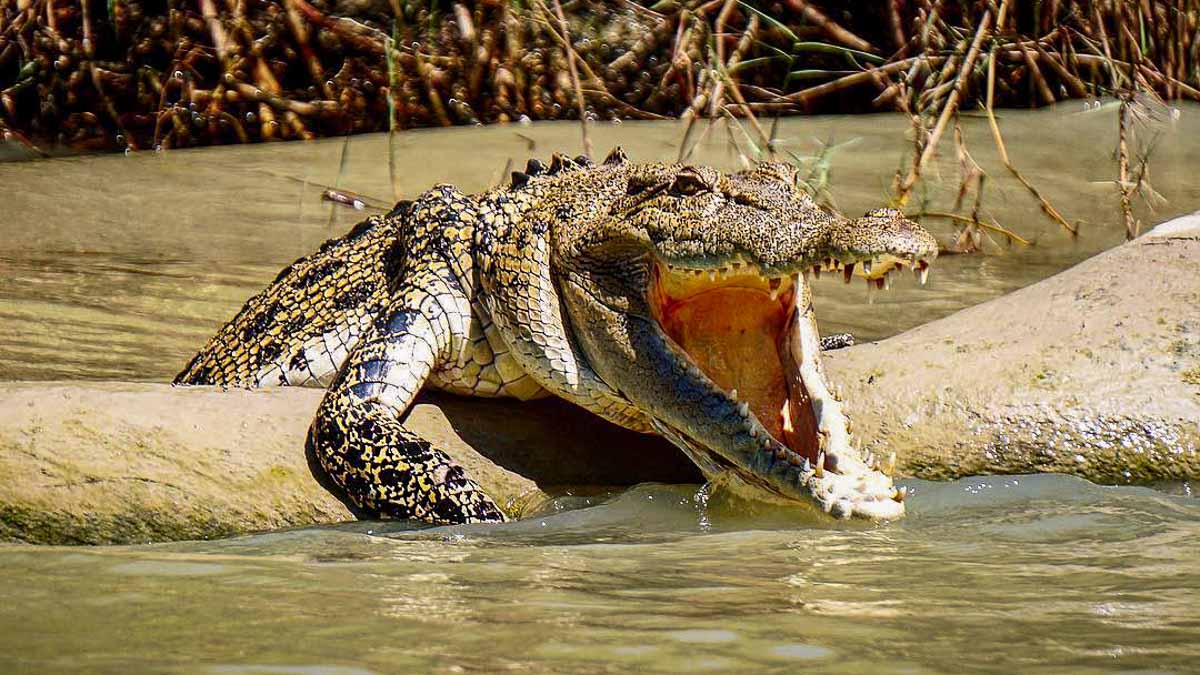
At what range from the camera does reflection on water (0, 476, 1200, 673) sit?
235 cm

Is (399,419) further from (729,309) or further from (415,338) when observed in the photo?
(729,309)

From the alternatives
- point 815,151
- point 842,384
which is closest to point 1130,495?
point 842,384

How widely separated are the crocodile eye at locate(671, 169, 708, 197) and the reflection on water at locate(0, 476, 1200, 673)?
867mm

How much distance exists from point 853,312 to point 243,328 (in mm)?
2796

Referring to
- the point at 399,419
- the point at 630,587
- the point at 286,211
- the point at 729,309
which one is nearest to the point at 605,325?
the point at 729,309

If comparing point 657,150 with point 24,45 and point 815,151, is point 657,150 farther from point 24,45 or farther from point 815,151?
point 24,45

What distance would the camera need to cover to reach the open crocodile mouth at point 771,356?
378 cm

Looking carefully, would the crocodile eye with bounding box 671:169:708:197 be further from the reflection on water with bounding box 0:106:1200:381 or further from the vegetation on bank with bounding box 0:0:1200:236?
the vegetation on bank with bounding box 0:0:1200:236

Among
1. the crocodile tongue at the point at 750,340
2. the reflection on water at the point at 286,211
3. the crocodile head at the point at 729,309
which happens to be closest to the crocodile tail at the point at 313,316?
the crocodile head at the point at 729,309

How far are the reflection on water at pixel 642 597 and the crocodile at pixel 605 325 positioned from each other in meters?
0.21

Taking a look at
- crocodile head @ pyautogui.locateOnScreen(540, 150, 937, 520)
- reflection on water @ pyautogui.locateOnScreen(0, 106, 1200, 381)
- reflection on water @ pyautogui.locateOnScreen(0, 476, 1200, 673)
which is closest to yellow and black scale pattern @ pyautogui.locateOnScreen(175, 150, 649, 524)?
crocodile head @ pyautogui.locateOnScreen(540, 150, 937, 520)

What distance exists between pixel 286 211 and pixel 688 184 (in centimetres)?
431

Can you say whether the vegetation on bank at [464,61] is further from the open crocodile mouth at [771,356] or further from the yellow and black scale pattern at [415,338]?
the open crocodile mouth at [771,356]

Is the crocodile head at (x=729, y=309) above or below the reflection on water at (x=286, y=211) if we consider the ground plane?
above
